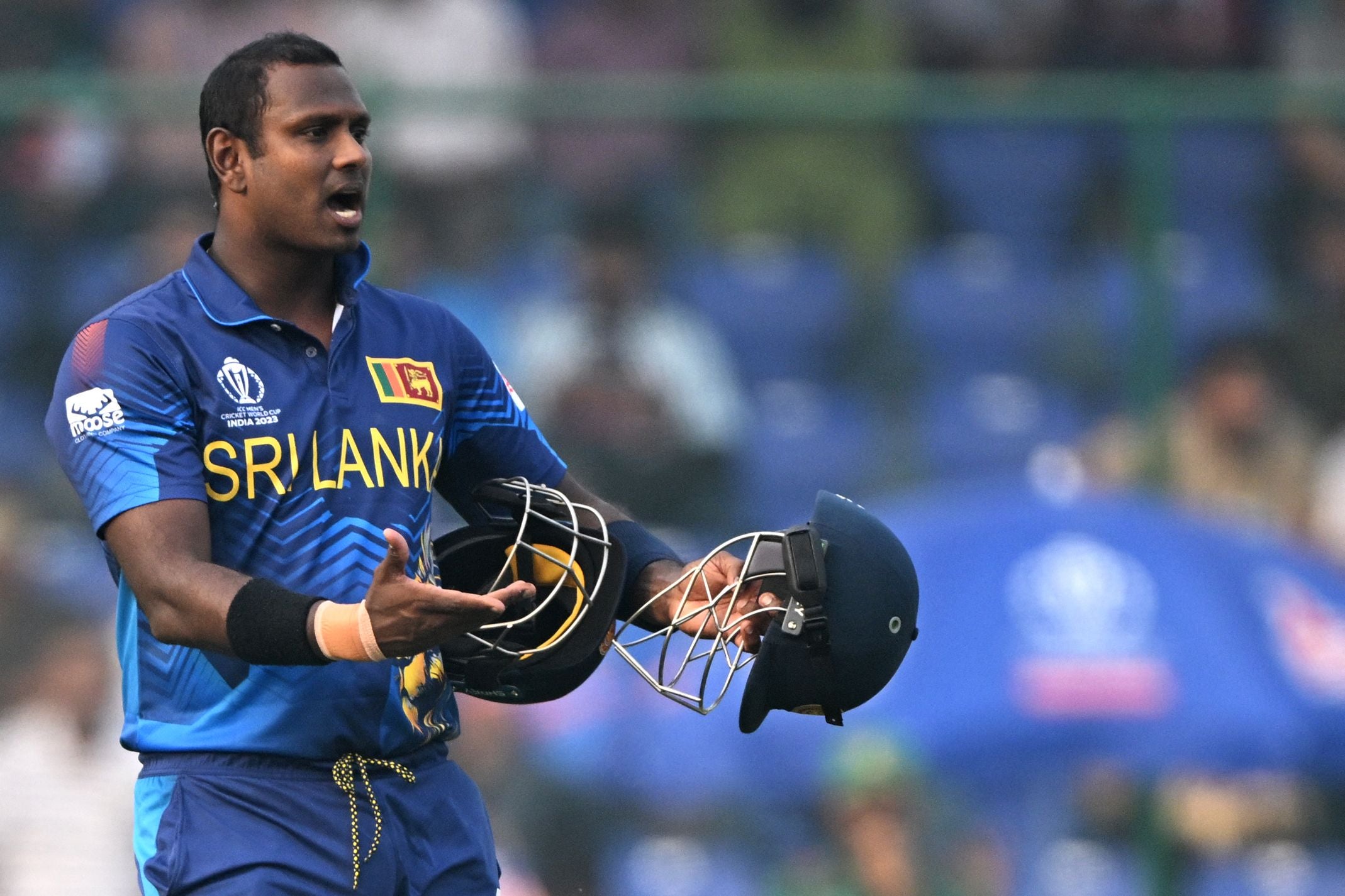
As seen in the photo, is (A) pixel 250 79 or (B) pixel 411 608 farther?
(A) pixel 250 79

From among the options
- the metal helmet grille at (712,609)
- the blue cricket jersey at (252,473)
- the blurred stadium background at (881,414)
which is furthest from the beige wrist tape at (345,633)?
the blurred stadium background at (881,414)

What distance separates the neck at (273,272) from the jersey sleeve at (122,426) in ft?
0.72

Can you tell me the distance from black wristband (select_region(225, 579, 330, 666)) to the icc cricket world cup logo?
0.36 meters

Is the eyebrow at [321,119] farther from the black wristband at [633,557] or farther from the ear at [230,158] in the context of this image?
the black wristband at [633,557]

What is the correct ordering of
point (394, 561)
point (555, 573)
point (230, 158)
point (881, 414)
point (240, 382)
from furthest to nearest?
point (881, 414) → point (555, 573) → point (230, 158) → point (240, 382) → point (394, 561)

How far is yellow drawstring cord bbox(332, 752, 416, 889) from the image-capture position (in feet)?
10.4

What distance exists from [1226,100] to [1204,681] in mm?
2329

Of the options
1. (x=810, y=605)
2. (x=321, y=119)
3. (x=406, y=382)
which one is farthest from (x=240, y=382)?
(x=810, y=605)

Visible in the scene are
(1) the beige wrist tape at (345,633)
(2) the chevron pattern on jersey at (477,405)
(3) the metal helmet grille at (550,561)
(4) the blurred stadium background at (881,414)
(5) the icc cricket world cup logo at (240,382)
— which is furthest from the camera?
(4) the blurred stadium background at (881,414)

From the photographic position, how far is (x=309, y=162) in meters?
3.20

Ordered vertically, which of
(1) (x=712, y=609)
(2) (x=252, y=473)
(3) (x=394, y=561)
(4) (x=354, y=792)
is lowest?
(4) (x=354, y=792)

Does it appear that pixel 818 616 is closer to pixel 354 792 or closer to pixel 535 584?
pixel 535 584

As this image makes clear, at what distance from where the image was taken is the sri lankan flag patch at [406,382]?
3.33 m

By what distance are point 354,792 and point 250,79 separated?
1.15 m
